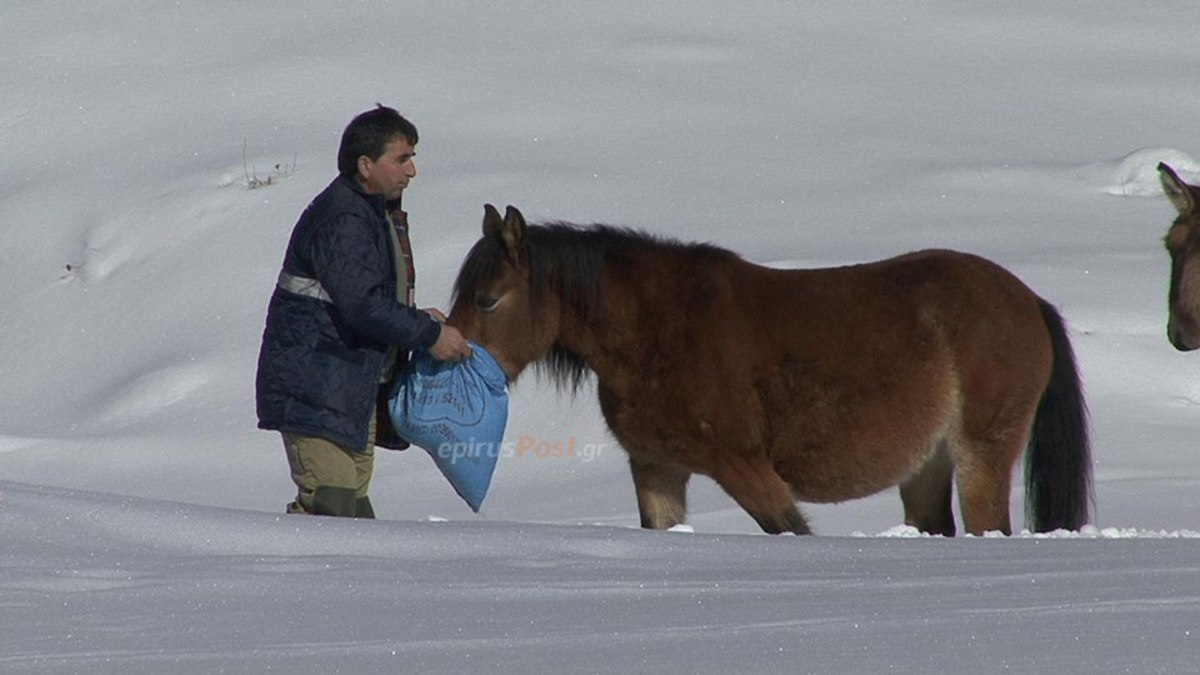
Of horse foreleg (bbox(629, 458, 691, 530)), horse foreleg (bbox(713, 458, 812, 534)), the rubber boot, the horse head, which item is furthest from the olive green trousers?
horse foreleg (bbox(713, 458, 812, 534))

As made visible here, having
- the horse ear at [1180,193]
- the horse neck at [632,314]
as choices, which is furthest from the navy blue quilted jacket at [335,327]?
the horse ear at [1180,193]

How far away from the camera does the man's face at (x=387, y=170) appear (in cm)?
564

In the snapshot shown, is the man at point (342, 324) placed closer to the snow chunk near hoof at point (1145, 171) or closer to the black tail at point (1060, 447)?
the black tail at point (1060, 447)

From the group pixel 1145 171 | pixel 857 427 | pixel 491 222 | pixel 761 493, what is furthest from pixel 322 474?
pixel 1145 171

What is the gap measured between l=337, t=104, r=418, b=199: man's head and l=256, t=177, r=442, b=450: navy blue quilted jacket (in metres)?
0.04

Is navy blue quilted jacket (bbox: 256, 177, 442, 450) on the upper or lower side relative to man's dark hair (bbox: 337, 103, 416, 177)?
lower

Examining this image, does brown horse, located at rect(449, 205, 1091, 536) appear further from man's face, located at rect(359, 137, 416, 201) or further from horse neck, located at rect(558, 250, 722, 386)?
man's face, located at rect(359, 137, 416, 201)

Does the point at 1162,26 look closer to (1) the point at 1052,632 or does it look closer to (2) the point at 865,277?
(2) the point at 865,277

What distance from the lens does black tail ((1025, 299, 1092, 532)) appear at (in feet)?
21.1

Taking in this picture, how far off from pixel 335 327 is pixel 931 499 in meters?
2.17

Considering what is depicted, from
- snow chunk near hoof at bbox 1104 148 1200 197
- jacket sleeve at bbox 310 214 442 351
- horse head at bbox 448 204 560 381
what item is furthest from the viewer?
snow chunk near hoof at bbox 1104 148 1200 197

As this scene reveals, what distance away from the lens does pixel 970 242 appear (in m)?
11.3

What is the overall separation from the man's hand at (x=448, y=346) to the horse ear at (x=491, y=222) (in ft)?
1.40

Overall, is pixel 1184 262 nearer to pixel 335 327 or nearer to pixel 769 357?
pixel 769 357
